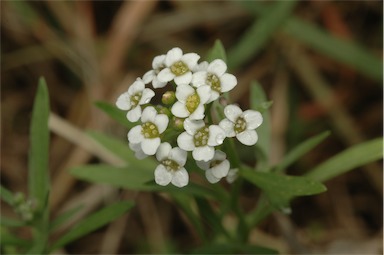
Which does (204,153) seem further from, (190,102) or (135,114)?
(135,114)

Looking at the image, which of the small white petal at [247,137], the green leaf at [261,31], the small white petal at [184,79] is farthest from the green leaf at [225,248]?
the green leaf at [261,31]

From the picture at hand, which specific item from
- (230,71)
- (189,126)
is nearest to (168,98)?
(189,126)

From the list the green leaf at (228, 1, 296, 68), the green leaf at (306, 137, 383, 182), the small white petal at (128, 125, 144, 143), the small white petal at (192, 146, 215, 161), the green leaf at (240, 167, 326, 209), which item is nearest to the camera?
the small white petal at (192, 146, 215, 161)

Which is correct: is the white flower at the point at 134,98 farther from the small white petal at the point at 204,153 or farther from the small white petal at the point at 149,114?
the small white petal at the point at 204,153

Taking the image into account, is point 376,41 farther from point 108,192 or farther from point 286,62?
Answer: point 108,192

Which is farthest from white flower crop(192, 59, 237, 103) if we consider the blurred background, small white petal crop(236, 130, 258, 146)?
the blurred background

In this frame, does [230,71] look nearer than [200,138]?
No

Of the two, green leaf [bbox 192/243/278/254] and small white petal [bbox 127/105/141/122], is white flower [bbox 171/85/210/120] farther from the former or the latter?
green leaf [bbox 192/243/278/254]
